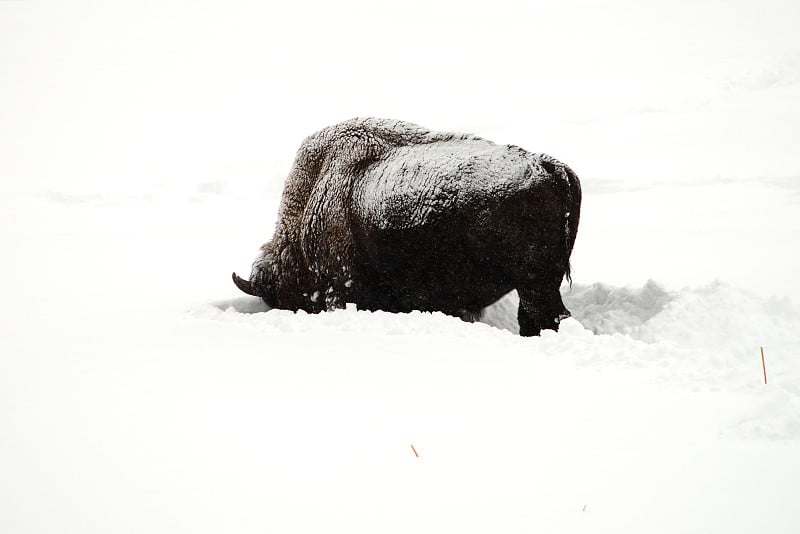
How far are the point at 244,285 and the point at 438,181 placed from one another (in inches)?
87.4

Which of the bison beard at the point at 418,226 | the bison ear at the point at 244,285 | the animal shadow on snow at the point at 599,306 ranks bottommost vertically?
the animal shadow on snow at the point at 599,306

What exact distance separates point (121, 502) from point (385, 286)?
11.8ft

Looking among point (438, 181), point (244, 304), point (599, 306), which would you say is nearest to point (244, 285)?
point (244, 304)

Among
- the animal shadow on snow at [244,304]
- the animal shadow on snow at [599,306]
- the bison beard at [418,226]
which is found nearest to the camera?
the bison beard at [418,226]

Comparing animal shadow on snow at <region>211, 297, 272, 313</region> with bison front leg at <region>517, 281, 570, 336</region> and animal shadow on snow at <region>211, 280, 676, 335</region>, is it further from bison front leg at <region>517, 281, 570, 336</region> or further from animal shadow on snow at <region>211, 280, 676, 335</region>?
bison front leg at <region>517, 281, 570, 336</region>

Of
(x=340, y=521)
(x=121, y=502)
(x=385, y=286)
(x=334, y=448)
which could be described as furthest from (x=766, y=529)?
(x=385, y=286)

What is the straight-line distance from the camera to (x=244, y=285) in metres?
6.41

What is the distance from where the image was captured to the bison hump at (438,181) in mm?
5055

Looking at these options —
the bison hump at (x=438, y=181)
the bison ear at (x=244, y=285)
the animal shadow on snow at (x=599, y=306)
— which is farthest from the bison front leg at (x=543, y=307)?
the bison ear at (x=244, y=285)

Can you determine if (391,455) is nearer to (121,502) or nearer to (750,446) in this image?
(121,502)

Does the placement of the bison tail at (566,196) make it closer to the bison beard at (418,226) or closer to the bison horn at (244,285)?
the bison beard at (418,226)

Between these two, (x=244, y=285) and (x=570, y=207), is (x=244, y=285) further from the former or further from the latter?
(x=570, y=207)

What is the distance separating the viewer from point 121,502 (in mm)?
2328

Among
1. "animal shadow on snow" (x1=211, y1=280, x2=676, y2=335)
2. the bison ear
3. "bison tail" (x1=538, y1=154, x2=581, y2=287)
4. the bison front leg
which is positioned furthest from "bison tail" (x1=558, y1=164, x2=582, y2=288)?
the bison ear
